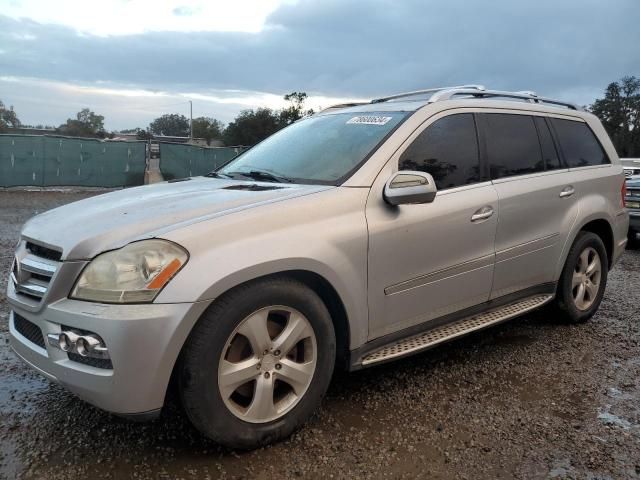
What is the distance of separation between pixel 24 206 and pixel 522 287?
12.5 m

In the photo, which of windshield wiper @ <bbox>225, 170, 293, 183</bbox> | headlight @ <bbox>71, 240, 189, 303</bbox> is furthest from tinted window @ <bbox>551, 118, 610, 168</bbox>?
headlight @ <bbox>71, 240, 189, 303</bbox>

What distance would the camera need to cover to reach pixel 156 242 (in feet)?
7.82

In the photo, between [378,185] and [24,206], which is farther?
[24,206]

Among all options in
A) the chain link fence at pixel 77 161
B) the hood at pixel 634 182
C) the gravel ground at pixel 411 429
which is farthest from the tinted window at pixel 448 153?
the chain link fence at pixel 77 161

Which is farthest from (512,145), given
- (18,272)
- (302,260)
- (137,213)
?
(18,272)

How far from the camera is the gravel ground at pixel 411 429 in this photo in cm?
Result: 255

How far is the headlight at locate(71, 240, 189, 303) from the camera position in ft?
7.56

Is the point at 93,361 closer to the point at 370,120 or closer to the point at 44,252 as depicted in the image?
the point at 44,252

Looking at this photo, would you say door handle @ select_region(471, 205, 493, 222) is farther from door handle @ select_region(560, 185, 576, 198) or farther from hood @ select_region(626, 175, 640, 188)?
hood @ select_region(626, 175, 640, 188)

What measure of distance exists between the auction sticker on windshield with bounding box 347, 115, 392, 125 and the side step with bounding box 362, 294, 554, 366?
1328mm

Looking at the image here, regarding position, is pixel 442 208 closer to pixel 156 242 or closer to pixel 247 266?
pixel 247 266

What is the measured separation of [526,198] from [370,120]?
1.26 m

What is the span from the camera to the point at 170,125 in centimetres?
8512

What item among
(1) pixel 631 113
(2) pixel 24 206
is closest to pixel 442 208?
(2) pixel 24 206
